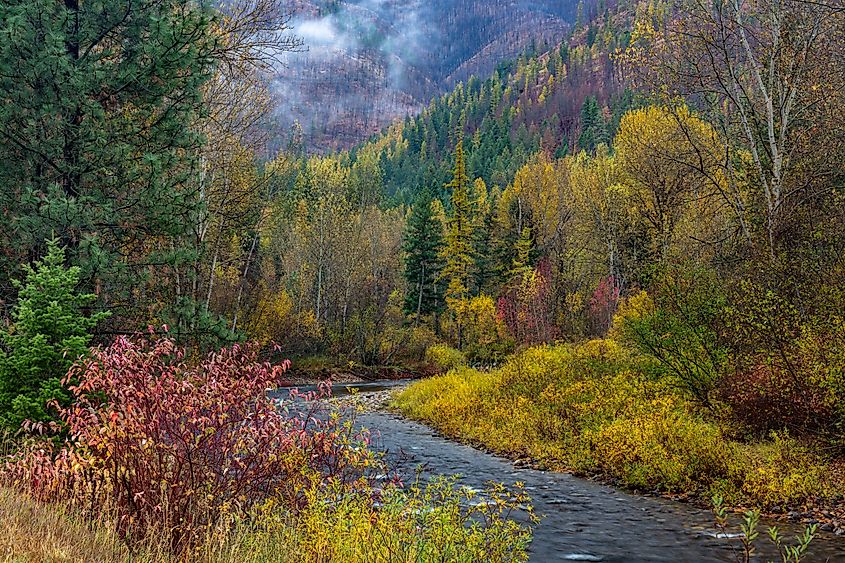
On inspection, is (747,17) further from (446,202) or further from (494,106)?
(494,106)

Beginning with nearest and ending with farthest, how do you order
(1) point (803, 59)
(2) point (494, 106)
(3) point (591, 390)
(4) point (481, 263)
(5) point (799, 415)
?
(5) point (799, 415) → (1) point (803, 59) → (3) point (591, 390) → (4) point (481, 263) → (2) point (494, 106)

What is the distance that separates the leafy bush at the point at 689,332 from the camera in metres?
12.6

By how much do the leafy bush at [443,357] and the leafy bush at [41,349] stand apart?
94.4ft

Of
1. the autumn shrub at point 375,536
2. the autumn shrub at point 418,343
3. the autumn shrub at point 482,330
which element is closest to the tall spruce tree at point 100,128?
the autumn shrub at point 375,536

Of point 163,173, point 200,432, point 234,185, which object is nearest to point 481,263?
point 234,185

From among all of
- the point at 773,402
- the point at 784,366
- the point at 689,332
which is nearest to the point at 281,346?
the point at 689,332

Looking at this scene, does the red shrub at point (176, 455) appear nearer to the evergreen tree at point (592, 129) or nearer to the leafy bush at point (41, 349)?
the leafy bush at point (41, 349)

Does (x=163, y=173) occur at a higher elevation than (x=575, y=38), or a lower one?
lower

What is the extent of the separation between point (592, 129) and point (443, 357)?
66312 millimetres

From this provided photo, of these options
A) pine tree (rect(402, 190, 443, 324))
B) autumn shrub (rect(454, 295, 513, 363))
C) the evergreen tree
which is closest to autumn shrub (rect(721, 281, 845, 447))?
autumn shrub (rect(454, 295, 513, 363))

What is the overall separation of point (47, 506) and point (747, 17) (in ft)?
56.6

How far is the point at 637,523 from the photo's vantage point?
A: 8.88 m

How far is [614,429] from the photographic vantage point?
40.2ft

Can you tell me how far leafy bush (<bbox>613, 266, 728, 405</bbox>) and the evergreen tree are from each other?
7449 cm
